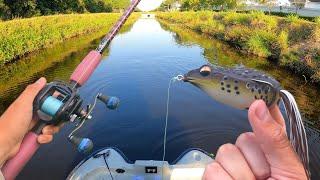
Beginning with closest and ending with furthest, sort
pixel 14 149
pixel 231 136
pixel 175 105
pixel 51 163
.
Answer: pixel 14 149 → pixel 51 163 → pixel 231 136 → pixel 175 105

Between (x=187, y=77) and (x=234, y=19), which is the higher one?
(x=187, y=77)

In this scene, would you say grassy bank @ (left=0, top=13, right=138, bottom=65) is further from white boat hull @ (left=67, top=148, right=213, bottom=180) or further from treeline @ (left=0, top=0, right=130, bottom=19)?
white boat hull @ (left=67, top=148, right=213, bottom=180)

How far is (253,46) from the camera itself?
3147 centimetres

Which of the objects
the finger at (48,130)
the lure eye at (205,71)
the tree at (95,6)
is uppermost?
the lure eye at (205,71)

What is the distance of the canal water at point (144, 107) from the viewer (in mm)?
13578

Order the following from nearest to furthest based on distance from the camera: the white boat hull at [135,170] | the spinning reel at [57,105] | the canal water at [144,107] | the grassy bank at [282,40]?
the spinning reel at [57,105] < the white boat hull at [135,170] < the canal water at [144,107] < the grassy bank at [282,40]

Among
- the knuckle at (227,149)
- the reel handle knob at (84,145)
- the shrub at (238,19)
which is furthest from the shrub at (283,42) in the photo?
the knuckle at (227,149)

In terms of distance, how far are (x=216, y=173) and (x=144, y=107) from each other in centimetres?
1621

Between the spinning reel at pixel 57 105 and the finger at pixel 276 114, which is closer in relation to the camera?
the finger at pixel 276 114

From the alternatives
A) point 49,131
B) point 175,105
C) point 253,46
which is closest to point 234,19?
point 253,46

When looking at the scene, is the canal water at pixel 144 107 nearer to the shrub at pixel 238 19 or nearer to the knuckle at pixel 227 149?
the knuckle at pixel 227 149

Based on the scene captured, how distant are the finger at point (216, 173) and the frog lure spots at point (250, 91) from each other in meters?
0.31

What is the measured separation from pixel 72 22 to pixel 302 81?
32.4 m

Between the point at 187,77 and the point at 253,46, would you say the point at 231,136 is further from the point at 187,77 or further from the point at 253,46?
the point at 253,46
